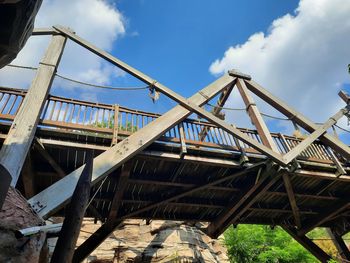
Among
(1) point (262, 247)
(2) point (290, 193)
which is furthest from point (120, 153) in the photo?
(1) point (262, 247)

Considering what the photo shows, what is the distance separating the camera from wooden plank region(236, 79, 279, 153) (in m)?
6.61

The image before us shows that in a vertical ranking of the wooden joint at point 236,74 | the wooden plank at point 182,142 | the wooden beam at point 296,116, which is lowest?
the wooden plank at point 182,142

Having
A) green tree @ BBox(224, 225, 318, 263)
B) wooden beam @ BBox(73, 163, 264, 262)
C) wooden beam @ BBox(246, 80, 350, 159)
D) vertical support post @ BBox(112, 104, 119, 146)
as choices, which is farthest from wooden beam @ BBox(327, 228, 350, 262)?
vertical support post @ BBox(112, 104, 119, 146)

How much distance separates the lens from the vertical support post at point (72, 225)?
1.43 metres

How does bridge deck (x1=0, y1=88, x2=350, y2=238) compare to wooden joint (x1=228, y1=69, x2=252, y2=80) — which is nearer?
bridge deck (x1=0, y1=88, x2=350, y2=238)

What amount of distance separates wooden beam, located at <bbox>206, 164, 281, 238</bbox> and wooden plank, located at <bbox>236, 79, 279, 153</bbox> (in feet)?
1.94

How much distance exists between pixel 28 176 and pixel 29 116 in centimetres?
202

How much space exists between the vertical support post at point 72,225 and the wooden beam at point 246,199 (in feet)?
19.1

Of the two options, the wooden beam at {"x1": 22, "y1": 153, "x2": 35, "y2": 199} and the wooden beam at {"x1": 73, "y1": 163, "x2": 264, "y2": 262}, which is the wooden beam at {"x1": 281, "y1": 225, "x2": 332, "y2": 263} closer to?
the wooden beam at {"x1": 73, "y1": 163, "x2": 264, "y2": 262}

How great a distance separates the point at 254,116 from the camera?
7141 millimetres

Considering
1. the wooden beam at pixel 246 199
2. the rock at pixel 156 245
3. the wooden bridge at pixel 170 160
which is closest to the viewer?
the wooden bridge at pixel 170 160

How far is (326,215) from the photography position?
9078mm

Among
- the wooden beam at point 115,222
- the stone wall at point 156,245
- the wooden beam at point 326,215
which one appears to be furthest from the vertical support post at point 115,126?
the wooden beam at point 326,215

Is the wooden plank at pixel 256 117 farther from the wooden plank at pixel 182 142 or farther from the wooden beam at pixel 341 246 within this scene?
the wooden beam at pixel 341 246
